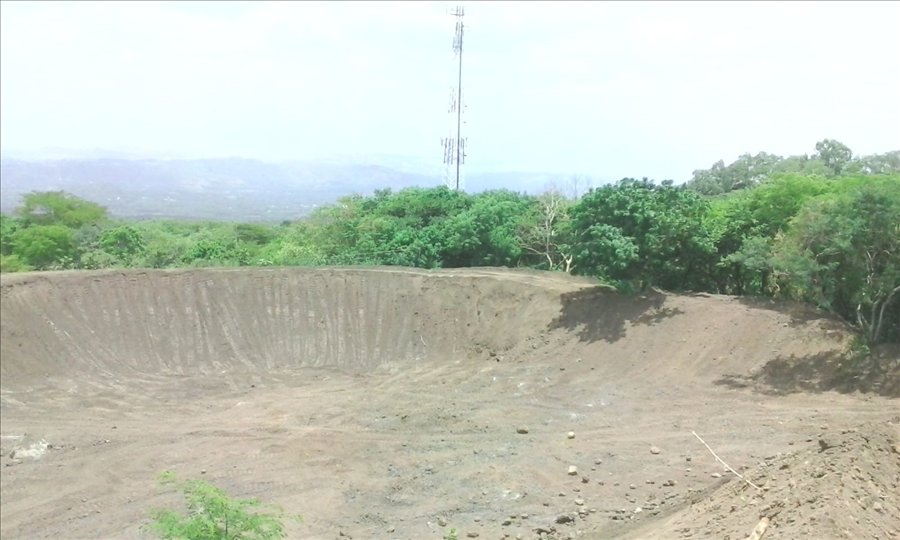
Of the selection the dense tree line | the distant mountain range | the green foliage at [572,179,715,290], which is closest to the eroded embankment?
the green foliage at [572,179,715,290]

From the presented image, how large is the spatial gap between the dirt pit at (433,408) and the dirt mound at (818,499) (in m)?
0.03

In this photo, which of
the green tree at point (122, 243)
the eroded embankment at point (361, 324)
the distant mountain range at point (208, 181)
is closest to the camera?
the eroded embankment at point (361, 324)

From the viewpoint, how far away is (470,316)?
22.0m

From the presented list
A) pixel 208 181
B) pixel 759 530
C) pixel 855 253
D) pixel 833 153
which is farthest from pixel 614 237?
pixel 208 181

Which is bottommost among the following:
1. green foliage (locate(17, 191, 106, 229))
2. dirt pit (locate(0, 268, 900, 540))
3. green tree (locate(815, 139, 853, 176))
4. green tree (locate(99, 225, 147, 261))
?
dirt pit (locate(0, 268, 900, 540))

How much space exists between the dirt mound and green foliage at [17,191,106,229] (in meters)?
31.0

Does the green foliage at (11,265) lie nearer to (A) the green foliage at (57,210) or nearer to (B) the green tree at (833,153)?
(A) the green foliage at (57,210)

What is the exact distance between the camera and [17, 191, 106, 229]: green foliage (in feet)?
105

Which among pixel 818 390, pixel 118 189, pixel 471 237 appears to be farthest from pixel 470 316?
pixel 118 189

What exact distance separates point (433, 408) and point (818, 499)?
10012 millimetres

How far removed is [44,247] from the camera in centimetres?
2622

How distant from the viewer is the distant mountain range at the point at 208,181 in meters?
61.0

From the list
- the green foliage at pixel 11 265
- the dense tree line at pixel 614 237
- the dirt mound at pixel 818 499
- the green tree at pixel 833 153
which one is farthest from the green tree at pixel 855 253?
the green foliage at pixel 11 265

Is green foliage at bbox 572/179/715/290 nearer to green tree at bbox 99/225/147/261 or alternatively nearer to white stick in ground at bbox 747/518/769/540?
white stick in ground at bbox 747/518/769/540
